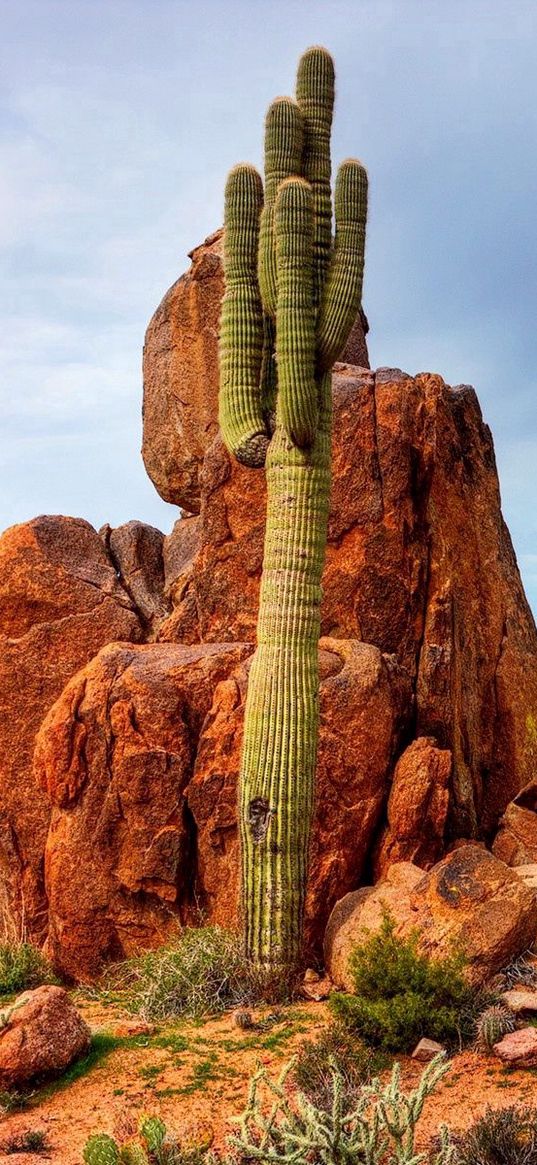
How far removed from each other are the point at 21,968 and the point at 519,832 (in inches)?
197

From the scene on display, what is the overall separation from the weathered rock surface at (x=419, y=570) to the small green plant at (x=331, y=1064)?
393 cm

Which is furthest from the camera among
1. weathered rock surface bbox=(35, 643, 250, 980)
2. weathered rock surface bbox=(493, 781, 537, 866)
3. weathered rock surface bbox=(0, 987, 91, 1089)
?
weathered rock surface bbox=(493, 781, 537, 866)

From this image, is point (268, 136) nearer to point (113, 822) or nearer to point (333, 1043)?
point (113, 822)

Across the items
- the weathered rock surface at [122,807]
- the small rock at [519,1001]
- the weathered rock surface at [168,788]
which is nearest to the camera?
the small rock at [519,1001]

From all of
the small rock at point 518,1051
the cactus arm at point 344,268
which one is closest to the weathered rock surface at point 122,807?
the cactus arm at point 344,268

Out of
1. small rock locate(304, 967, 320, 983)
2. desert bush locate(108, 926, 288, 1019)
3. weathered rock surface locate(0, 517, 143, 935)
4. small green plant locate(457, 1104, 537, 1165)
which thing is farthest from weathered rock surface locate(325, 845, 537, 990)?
weathered rock surface locate(0, 517, 143, 935)

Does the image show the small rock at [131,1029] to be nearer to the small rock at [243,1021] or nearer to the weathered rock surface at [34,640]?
the small rock at [243,1021]

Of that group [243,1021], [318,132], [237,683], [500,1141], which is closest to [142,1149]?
[500,1141]

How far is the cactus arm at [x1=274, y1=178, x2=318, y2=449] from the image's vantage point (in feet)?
30.6

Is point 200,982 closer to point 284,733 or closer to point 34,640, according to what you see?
point 284,733

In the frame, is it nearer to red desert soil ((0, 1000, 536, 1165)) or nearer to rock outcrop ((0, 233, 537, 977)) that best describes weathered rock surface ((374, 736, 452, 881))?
rock outcrop ((0, 233, 537, 977))

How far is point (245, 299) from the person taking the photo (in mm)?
10117

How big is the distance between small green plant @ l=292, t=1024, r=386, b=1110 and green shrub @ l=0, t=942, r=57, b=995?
3.67 m

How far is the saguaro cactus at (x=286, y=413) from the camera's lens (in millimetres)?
9008
